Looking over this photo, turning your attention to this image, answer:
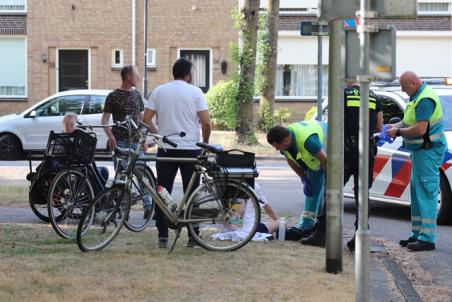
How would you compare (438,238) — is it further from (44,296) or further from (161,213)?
(44,296)

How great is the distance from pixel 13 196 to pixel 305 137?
5.66m

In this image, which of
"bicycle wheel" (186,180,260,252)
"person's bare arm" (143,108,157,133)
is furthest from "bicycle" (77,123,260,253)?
"person's bare arm" (143,108,157,133)

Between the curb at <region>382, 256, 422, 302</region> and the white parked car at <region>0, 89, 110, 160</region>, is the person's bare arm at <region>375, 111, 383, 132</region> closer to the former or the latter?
the curb at <region>382, 256, 422, 302</region>

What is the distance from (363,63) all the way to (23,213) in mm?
6593

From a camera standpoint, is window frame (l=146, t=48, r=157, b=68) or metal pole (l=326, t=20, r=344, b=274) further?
window frame (l=146, t=48, r=157, b=68)

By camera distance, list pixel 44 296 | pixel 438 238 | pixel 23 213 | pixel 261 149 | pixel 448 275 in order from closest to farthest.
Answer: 1. pixel 44 296
2. pixel 448 275
3. pixel 438 238
4. pixel 23 213
5. pixel 261 149

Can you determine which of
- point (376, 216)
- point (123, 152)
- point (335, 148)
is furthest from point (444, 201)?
point (123, 152)

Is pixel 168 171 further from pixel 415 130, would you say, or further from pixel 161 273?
pixel 415 130

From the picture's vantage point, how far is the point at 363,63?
5.67 metres

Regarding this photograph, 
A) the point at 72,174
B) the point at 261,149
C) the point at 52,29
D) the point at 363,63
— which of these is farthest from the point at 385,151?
the point at 52,29

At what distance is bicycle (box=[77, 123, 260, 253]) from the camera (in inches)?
318

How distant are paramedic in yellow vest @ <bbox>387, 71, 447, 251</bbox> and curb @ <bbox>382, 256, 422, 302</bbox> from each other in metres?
0.73

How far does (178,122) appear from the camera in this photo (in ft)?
27.5

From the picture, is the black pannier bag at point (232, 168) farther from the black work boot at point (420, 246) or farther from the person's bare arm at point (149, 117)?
the black work boot at point (420, 246)
